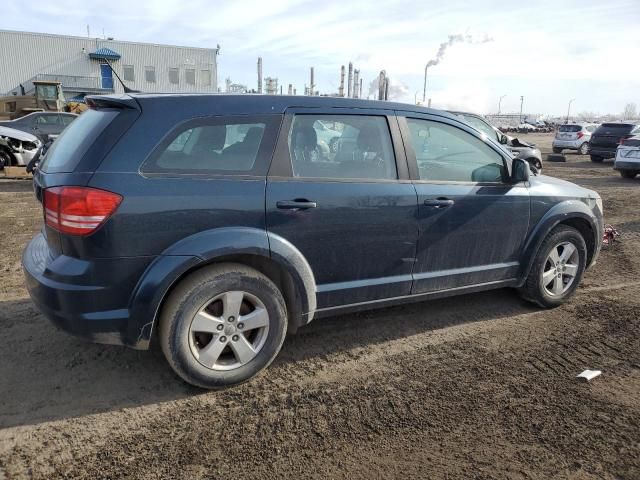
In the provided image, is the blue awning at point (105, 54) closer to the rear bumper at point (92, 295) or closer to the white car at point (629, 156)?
the white car at point (629, 156)

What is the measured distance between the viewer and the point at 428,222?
349cm

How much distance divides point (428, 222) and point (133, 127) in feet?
6.81

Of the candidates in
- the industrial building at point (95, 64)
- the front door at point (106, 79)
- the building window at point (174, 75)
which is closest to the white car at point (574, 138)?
the industrial building at point (95, 64)

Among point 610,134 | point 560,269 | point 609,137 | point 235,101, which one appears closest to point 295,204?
point 235,101

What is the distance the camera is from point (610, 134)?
719 inches

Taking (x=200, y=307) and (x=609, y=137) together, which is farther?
(x=609, y=137)

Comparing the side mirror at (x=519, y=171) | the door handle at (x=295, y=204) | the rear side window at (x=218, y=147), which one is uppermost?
the rear side window at (x=218, y=147)

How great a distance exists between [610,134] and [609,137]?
0.49ft

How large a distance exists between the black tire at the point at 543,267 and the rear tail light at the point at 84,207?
3.40 meters

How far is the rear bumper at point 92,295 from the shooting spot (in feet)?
8.52

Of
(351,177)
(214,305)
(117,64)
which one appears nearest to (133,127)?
(214,305)

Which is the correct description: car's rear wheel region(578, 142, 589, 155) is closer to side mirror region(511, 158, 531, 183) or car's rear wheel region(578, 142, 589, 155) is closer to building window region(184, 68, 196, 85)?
side mirror region(511, 158, 531, 183)

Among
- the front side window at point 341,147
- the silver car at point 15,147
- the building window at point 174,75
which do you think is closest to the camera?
the front side window at point 341,147

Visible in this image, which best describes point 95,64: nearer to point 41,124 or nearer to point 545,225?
point 41,124
